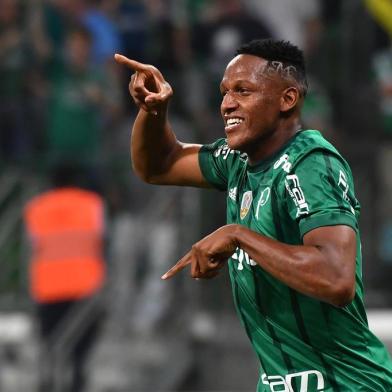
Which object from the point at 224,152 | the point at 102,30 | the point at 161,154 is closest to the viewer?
the point at 224,152

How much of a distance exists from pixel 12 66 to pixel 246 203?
25.8 ft

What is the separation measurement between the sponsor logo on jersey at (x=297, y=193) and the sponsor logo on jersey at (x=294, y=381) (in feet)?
2.16

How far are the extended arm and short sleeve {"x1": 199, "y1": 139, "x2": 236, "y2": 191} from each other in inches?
38.2

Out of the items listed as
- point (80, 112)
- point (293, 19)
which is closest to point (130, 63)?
point (80, 112)

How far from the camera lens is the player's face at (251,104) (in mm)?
4188

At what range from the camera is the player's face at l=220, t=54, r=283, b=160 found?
4188 millimetres

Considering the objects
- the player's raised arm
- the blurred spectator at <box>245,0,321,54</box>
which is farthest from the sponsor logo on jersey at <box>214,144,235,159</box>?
the blurred spectator at <box>245,0,321,54</box>

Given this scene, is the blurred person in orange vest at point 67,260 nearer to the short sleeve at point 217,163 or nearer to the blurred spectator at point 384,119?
the blurred spectator at point 384,119

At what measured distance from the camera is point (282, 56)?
4.23 m

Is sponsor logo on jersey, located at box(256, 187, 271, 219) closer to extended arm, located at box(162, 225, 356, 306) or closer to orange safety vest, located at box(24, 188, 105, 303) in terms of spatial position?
extended arm, located at box(162, 225, 356, 306)

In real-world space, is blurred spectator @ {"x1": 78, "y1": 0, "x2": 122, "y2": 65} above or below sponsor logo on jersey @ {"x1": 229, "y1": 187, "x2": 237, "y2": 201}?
above

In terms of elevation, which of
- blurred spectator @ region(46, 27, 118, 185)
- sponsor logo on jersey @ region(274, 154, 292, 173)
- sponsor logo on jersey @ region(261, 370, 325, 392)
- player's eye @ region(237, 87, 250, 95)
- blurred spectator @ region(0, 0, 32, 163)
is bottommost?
sponsor logo on jersey @ region(261, 370, 325, 392)

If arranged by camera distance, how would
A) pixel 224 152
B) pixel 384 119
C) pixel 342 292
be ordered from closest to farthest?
pixel 342 292 < pixel 224 152 < pixel 384 119

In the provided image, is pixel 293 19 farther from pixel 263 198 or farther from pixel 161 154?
pixel 263 198
